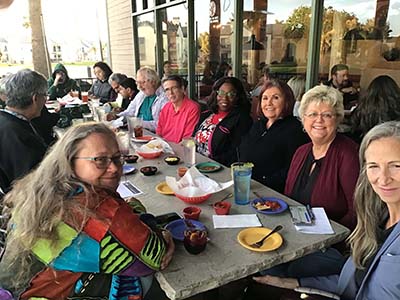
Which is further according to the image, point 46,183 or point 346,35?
point 346,35

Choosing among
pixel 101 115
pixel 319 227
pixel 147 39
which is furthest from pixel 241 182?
pixel 147 39

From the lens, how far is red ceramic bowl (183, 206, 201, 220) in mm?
1493

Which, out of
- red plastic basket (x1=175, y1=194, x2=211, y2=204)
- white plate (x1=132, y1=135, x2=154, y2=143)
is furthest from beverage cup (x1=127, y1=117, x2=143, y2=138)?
red plastic basket (x1=175, y1=194, x2=211, y2=204)

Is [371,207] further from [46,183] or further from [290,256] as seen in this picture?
[46,183]

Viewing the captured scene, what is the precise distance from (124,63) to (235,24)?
4.80m

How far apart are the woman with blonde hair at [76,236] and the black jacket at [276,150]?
115 cm

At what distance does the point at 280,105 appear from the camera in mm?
2293

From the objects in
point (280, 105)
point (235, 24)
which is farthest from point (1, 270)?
point (235, 24)

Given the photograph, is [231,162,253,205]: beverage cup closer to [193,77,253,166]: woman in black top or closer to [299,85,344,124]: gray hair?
[299,85,344,124]: gray hair

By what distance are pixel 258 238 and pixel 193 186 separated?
0.49 metres

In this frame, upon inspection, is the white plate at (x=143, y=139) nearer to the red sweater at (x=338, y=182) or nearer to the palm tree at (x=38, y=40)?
the red sweater at (x=338, y=182)

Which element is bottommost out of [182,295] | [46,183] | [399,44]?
[182,295]

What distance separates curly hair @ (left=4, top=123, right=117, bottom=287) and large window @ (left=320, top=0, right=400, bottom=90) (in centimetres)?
318

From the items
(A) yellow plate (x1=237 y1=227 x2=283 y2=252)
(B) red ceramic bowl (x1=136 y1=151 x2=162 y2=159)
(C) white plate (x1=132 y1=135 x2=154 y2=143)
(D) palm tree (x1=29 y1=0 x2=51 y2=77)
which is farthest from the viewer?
(D) palm tree (x1=29 y1=0 x2=51 y2=77)
